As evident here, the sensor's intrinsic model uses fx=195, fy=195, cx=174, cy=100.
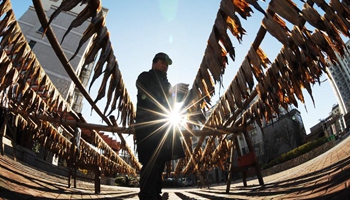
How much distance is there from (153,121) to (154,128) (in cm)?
9

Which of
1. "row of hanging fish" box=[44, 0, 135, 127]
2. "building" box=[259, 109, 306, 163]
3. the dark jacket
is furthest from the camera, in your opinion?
"building" box=[259, 109, 306, 163]

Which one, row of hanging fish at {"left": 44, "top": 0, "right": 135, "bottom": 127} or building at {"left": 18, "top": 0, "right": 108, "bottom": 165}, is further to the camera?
building at {"left": 18, "top": 0, "right": 108, "bottom": 165}

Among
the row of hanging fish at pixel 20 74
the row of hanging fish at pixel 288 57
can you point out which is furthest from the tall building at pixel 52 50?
the row of hanging fish at pixel 288 57

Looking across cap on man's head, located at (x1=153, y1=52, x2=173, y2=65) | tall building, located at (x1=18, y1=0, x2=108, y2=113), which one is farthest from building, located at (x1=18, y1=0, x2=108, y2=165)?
cap on man's head, located at (x1=153, y1=52, x2=173, y2=65)

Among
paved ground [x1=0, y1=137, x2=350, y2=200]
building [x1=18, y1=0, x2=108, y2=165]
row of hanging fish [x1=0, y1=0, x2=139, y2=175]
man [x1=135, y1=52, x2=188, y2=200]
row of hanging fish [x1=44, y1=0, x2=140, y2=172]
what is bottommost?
paved ground [x1=0, y1=137, x2=350, y2=200]

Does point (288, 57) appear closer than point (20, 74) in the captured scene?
Yes

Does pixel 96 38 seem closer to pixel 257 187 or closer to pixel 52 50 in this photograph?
pixel 257 187

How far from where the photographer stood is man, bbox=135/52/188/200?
2.29m

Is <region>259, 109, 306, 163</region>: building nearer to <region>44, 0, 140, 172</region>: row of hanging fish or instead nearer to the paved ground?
the paved ground

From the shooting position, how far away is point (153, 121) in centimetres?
241

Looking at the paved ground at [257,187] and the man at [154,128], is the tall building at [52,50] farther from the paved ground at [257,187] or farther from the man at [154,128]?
the man at [154,128]

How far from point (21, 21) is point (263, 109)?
2823cm

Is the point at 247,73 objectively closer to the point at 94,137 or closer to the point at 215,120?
the point at 215,120

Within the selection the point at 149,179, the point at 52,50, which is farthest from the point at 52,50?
the point at 149,179
